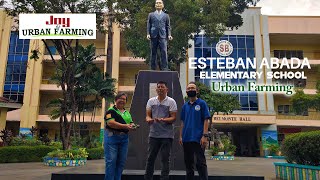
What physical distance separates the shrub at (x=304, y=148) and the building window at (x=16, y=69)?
27727 millimetres

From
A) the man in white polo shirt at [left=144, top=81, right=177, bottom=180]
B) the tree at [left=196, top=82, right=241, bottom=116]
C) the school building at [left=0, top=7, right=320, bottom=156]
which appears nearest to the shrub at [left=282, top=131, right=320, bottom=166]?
the man in white polo shirt at [left=144, top=81, right=177, bottom=180]

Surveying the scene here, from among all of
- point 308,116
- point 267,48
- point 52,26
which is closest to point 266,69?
point 267,48

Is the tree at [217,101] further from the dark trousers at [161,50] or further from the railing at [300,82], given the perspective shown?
the dark trousers at [161,50]

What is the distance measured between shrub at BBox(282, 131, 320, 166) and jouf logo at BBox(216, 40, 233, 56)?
23168 millimetres

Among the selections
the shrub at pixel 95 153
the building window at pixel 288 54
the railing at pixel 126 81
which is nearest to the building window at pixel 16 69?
the railing at pixel 126 81


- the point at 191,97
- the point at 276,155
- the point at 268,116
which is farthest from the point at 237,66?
the point at 191,97

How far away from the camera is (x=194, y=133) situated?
4.46 m

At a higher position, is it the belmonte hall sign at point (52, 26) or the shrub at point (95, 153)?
the belmonte hall sign at point (52, 26)

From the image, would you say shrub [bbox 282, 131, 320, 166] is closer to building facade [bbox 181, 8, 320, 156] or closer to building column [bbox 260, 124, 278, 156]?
building facade [bbox 181, 8, 320, 156]

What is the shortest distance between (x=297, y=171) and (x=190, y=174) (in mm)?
4119

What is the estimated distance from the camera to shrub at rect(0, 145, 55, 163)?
52.5 ft

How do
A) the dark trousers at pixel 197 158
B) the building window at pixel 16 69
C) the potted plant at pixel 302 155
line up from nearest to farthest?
the dark trousers at pixel 197 158
the potted plant at pixel 302 155
the building window at pixel 16 69

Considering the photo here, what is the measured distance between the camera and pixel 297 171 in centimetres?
736

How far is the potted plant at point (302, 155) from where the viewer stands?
6.77 m
